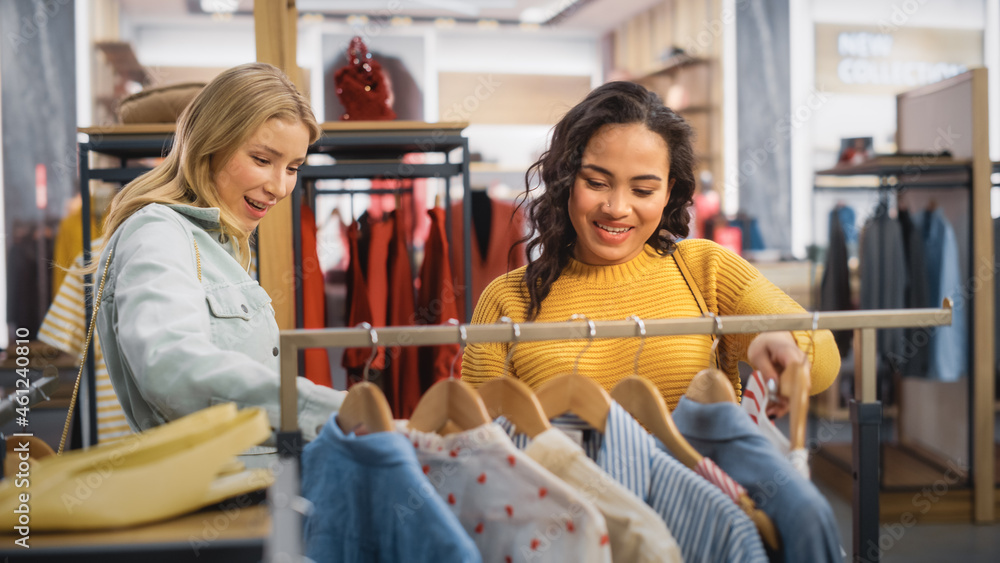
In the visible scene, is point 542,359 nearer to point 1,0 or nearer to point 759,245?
point 759,245

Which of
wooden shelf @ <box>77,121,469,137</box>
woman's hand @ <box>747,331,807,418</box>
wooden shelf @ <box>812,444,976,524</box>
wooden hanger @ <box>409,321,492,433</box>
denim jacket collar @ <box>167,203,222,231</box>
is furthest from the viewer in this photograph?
wooden shelf @ <box>812,444,976,524</box>

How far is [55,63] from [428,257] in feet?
16.0

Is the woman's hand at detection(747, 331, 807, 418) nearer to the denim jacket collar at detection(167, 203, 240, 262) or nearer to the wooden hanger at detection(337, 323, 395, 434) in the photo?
the wooden hanger at detection(337, 323, 395, 434)

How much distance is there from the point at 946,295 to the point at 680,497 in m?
3.13

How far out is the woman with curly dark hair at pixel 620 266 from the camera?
4.65 ft

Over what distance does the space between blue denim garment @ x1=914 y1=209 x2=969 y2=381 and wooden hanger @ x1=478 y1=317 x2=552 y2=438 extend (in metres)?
3.07

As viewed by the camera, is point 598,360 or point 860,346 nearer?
point 860,346

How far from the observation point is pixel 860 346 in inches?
42.3

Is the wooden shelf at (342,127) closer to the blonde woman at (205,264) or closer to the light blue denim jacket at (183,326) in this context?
the blonde woman at (205,264)

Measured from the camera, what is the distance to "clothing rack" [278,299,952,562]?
93 cm

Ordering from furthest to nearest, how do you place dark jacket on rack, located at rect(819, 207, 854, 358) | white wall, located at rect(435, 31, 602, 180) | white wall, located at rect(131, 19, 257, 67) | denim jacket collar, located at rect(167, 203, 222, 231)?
white wall, located at rect(435, 31, 602, 180), white wall, located at rect(131, 19, 257, 67), dark jacket on rack, located at rect(819, 207, 854, 358), denim jacket collar, located at rect(167, 203, 222, 231)

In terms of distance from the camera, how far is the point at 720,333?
1025mm

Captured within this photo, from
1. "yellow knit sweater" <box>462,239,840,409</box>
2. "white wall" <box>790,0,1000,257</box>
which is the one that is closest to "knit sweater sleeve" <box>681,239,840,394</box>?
"yellow knit sweater" <box>462,239,840,409</box>

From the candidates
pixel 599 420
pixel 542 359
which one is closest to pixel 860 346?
pixel 599 420
